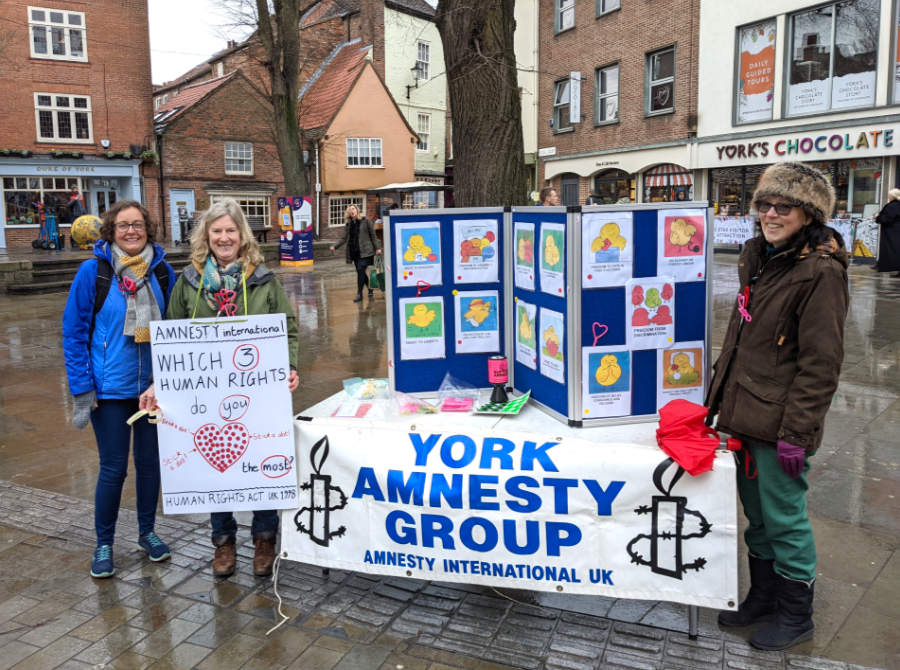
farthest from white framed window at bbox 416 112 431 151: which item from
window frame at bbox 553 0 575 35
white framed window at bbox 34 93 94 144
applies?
white framed window at bbox 34 93 94 144

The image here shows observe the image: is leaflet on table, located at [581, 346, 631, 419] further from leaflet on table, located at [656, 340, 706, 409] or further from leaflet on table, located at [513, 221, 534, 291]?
leaflet on table, located at [513, 221, 534, 291]

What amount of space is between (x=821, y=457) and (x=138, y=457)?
4731 millimetres

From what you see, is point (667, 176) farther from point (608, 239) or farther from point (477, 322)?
point (608, 239)

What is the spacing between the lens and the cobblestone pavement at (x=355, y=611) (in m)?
3.23

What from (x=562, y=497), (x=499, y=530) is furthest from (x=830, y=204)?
(x=499, y=530)

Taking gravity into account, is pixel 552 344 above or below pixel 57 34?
below

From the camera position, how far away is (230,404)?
3.80 metres

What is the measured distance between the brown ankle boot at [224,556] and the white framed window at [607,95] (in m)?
24.1

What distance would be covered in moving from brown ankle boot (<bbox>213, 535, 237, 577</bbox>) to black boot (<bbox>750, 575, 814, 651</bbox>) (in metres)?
2.62

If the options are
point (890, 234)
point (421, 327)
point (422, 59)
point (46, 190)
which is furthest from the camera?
point (422, 59)

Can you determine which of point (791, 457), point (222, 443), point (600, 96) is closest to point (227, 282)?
point (222, 443)

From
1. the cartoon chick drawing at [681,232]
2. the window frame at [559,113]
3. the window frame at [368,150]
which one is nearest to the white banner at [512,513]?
the cartoon chick drawing at [681,232]

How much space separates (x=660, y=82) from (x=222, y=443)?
76.7 feet

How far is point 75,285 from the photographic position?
12.7ft
